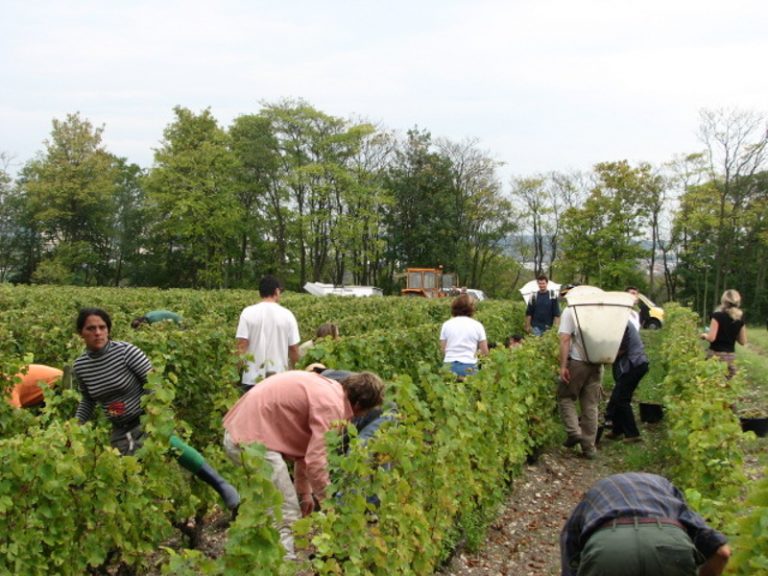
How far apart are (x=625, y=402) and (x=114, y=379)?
643 centimetres

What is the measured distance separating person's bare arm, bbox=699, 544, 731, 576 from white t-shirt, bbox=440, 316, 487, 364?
5380 millimetres

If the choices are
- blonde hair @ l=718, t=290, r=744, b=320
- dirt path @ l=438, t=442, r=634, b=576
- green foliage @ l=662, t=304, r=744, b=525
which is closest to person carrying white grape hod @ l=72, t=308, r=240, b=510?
dirt path @ l=438, t=442, r=634, b=576

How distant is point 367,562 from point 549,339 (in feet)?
21.2

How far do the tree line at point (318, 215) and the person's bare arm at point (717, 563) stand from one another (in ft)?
159

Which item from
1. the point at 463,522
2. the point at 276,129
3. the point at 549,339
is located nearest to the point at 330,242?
the point at 276,129

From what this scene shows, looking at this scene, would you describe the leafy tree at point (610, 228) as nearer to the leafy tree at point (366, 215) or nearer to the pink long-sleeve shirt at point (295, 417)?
A: the leafy tree at point (366, 215)

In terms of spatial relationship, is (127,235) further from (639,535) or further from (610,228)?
(639,535)

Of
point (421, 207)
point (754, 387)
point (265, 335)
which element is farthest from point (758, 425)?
point (421, 207)

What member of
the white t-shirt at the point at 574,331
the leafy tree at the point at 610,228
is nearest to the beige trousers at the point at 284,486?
the white t-shirt at the point at 574,331

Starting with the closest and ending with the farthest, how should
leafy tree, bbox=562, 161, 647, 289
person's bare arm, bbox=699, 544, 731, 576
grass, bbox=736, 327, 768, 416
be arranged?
person's bare arm, bbox=699, 544, 731, 576 → grass, bbox=736, 327, 768, 416 → leafy tree, bbox=562, 161, 647, 289

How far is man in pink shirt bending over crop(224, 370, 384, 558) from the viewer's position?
4418mm

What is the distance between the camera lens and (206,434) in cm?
748

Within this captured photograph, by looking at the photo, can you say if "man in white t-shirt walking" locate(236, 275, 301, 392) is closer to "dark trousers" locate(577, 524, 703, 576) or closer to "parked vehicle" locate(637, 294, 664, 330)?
"dark trousers" locate(577, 524, 703, 576)

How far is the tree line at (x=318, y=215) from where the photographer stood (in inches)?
2037
